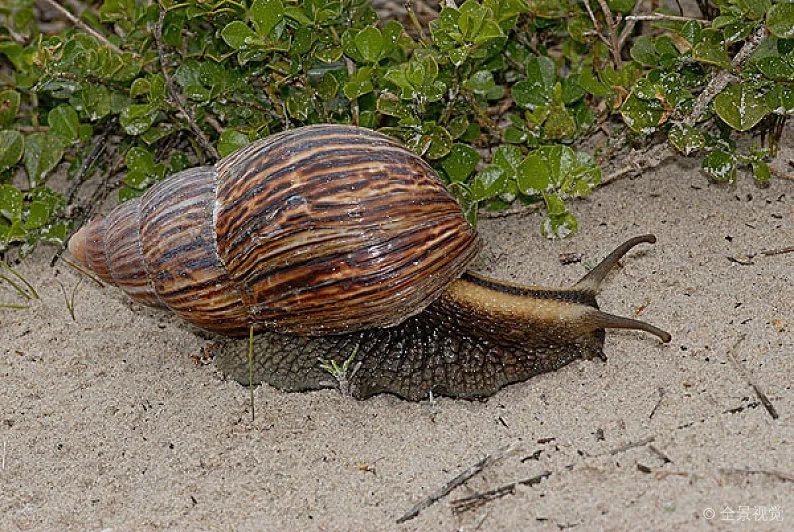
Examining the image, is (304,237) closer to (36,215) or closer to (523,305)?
(523,305)

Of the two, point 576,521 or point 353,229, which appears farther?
point 353,229

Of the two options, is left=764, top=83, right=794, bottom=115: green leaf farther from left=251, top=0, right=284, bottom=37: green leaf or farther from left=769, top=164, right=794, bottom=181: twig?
left=251, top=0, right=284, bottom=37: green leaf

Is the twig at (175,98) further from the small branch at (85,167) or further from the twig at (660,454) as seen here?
the twig at (660,454)

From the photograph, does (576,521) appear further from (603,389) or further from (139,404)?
(139,404)

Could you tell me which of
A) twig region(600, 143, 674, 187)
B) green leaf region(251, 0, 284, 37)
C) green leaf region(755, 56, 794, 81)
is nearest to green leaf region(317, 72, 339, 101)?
green leaf region(251, 0, 284, 37)

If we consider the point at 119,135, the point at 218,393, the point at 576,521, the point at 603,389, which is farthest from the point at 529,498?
the point at 119,135

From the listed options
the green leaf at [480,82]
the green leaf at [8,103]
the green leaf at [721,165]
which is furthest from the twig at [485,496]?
the green leaf at [8,103]
